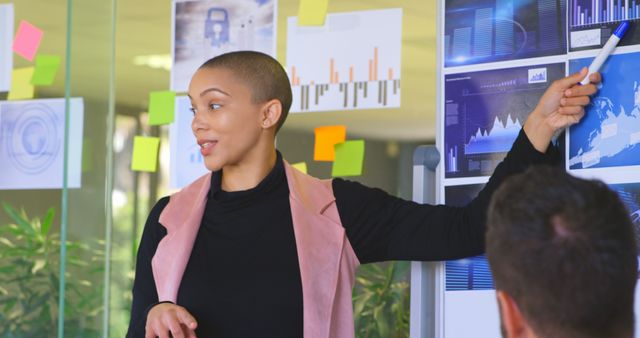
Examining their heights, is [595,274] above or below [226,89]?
below

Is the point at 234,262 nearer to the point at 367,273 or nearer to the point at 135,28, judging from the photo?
the point at 367,273

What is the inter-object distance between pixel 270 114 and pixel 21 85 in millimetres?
1267

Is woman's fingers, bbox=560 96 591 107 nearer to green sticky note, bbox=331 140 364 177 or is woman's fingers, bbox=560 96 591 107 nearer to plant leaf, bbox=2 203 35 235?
green sticky note, bbox=331 140 364 177

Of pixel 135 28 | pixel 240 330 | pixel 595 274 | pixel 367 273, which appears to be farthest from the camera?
pixel 135 28

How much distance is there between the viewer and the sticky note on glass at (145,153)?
280 cm

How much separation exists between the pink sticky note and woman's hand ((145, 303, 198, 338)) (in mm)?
1514

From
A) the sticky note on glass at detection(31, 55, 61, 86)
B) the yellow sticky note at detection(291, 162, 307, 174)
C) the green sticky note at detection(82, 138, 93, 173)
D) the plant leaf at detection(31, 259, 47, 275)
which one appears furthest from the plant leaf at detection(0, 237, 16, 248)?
the yellow sticky note at detection(291, 162, 307, 174)

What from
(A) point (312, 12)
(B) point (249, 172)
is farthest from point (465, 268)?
(A) point (312, 12)

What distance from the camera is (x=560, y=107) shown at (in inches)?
75.4

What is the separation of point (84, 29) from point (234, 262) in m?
1.25

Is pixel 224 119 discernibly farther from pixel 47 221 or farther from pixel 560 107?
pixel 47 221

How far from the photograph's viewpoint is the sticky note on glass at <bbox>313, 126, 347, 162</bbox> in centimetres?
253

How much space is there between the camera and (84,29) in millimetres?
→ 3006

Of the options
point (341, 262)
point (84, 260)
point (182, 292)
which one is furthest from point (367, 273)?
point (84, 260)
